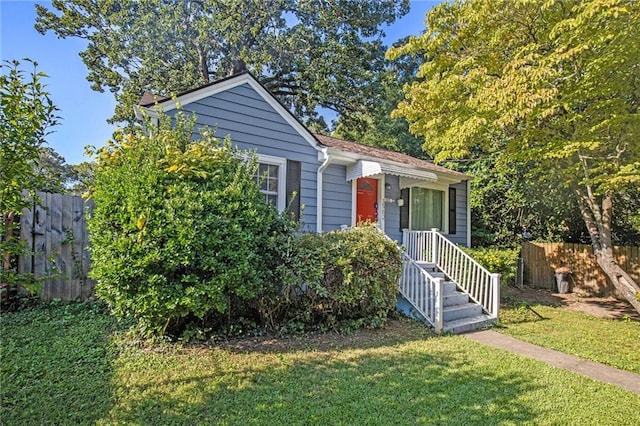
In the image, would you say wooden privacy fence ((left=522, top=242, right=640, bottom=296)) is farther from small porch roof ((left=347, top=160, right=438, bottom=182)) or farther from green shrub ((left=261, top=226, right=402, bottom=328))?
green shrub ((left=261, top=226, right=402, bottom=328))

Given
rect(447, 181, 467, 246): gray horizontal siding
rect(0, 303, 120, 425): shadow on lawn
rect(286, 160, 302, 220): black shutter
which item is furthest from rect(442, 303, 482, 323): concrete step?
rect(0, 303, 120, 425): shadow on lawn

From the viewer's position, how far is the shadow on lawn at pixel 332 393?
2.93 m

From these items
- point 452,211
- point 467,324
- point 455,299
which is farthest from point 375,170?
point 452,211

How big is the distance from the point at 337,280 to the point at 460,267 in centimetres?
356

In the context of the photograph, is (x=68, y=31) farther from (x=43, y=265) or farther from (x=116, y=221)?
(x=116, y=221)

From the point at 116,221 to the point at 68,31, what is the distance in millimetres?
14292

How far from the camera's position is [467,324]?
607cm

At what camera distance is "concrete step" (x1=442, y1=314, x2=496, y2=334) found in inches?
231

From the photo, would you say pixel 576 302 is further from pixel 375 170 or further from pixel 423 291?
pixel 375 170

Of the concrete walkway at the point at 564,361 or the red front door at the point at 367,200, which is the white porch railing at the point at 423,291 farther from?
the red front door at the point at 367,200

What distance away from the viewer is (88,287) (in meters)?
5.64

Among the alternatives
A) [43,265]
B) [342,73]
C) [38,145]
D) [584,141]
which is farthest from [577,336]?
[342,73]

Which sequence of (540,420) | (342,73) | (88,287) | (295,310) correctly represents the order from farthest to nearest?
A: (342,73) → (88,287) → (295,310) → (540,420)

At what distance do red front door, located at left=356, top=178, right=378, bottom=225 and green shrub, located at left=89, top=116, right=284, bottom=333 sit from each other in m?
4.14
